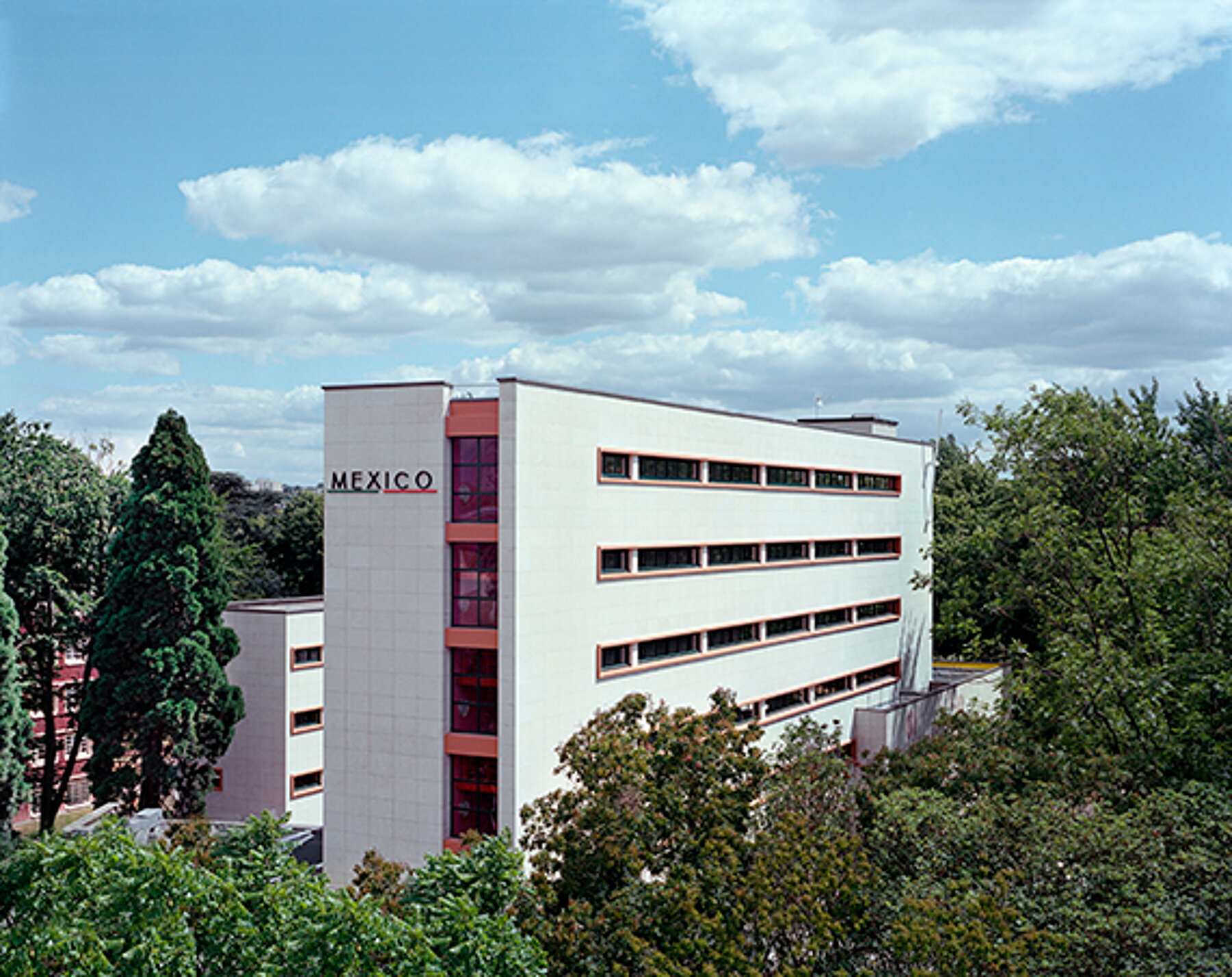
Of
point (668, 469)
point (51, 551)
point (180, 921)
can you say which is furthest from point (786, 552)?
point (51, 551)

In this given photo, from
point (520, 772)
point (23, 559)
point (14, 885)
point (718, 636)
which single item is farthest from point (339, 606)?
point (23, 559)

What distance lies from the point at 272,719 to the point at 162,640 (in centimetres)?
566

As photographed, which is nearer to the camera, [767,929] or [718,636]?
[767,929]

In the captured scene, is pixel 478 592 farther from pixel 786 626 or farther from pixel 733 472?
pixel 786 626

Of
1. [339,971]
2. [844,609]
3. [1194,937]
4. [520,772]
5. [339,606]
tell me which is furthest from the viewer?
[844,609]

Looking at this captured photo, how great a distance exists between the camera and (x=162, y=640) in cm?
3275

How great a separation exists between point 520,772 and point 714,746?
530 cm

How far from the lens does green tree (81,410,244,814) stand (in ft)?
107

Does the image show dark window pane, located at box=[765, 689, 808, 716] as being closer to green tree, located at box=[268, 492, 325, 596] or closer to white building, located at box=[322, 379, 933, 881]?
white building, located at box=[322, 379, 933, 881]

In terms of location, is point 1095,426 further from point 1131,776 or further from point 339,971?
point 339,971

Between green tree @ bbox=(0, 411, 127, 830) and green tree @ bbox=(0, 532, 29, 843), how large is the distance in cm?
408

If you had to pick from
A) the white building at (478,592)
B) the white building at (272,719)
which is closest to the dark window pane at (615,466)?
the white building at (478,592)

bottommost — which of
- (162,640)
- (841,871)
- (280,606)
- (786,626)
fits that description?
(841,871)

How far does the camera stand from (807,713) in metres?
36.8
